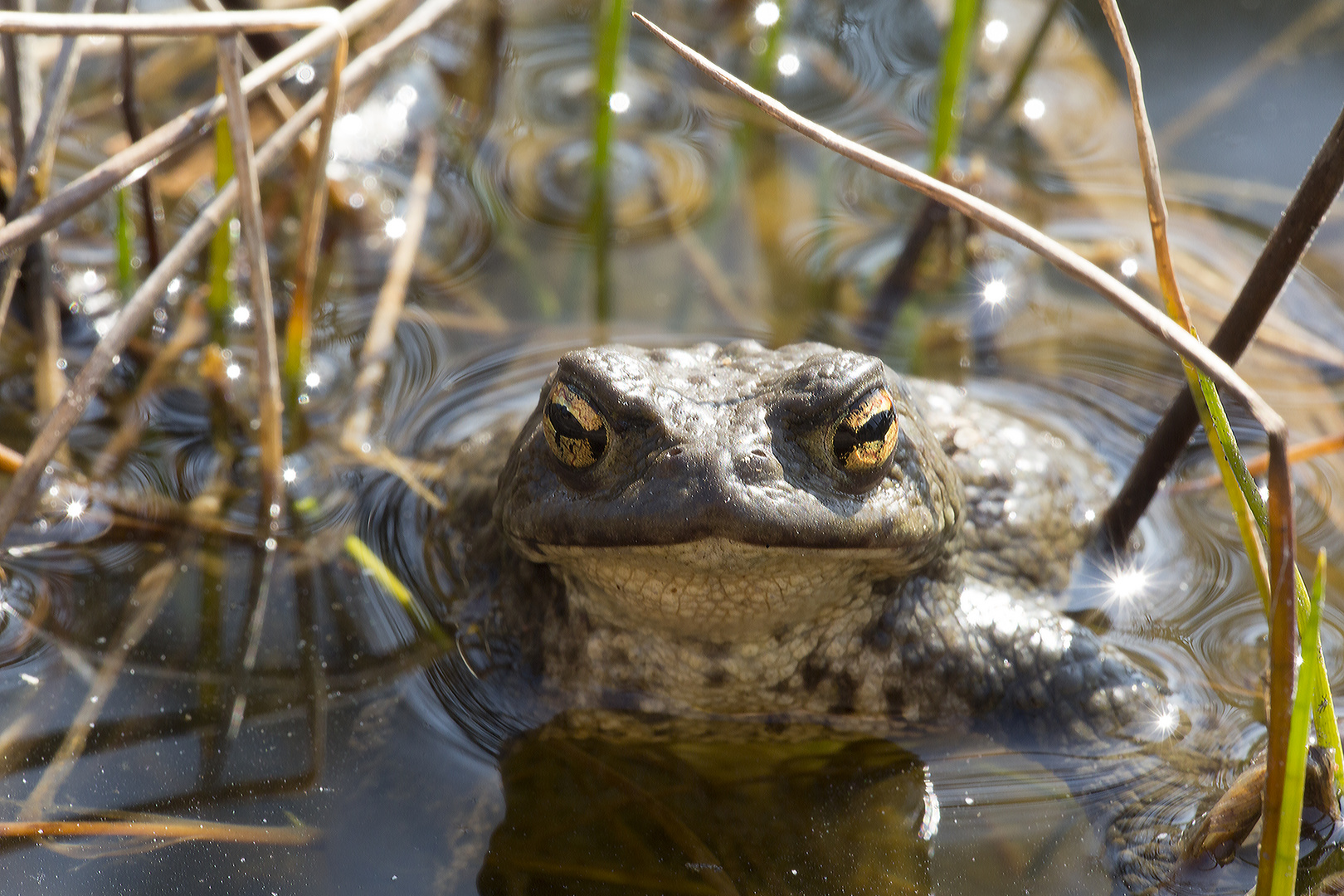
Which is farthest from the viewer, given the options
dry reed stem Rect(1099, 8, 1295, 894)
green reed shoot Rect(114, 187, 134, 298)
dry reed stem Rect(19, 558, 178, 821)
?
green reed shoot Rect(114, 187, 134, 298)

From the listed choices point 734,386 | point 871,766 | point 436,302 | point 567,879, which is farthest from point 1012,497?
point 436,302

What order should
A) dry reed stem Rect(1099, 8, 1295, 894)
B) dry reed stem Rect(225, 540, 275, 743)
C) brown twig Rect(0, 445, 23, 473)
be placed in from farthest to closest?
1. brown twig Rect(0, 445, 23, 473)
2. dry reed stem Rect(225, 540, 275, 743)
3. dry reed stem Rect(1099, 8, 1295, 894)

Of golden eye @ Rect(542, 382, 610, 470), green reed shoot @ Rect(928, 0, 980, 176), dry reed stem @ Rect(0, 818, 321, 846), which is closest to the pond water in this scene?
dry reed stem @ Rect(0, 818, 321, 846)

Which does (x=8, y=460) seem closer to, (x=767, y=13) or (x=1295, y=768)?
(x=1295, y=768)

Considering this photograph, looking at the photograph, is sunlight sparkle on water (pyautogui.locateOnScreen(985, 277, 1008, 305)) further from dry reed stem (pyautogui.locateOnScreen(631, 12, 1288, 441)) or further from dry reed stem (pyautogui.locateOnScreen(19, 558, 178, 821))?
dry reed stem (pyautogui.locateOnScreen(19, 558, 178, 821))

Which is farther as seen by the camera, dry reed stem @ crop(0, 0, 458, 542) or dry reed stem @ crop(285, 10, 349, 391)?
dry reed stem @ crop(285, 10, 349, 391)

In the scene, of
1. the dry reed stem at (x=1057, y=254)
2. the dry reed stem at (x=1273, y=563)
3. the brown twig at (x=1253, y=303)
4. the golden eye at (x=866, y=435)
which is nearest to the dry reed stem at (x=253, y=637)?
the golden eye at (x=866, y=435)
